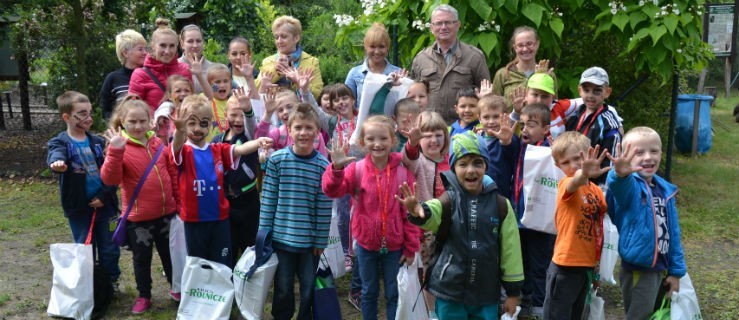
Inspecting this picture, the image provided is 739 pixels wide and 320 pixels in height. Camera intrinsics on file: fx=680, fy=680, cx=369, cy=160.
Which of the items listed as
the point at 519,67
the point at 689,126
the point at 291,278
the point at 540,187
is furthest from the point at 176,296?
the point at 689,126

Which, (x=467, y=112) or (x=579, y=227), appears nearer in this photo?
(x=579, y=227)

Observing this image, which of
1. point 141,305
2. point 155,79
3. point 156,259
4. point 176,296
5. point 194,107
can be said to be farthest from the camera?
point 156,259

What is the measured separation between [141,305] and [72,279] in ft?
1.77

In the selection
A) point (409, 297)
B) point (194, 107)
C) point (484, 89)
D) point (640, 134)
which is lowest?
point (409, 297)

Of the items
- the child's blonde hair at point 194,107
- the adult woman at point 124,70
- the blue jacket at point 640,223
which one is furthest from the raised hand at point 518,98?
the adult woman at point 124,70

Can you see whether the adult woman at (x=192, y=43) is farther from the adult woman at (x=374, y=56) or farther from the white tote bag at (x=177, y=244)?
the white tote bag at (x=177, y=244)

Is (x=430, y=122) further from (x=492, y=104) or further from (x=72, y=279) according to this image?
(x=72, y=279)

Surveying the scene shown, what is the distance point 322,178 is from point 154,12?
9333 millimetres

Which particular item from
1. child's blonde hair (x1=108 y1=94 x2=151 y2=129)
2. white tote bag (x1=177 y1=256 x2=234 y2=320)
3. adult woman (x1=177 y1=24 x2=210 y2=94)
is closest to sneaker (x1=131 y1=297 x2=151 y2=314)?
white tote bag (x1=177 y1=256 x2=234 y2=320)

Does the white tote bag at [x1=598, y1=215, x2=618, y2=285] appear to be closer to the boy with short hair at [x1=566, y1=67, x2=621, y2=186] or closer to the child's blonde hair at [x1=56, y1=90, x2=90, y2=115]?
the boy with short hair at [x1=566, y1=67, x2=621, y2=186]

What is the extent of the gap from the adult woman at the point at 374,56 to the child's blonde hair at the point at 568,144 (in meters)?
1.96

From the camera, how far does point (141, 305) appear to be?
506 centimetres

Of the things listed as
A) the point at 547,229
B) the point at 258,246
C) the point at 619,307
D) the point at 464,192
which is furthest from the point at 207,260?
the point at 619,307

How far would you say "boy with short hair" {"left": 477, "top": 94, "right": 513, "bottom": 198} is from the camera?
184 inches
